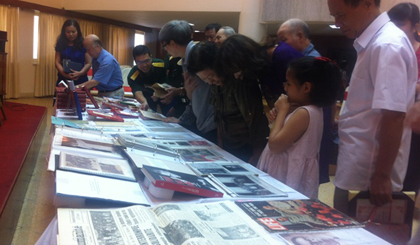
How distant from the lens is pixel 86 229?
0.92 m

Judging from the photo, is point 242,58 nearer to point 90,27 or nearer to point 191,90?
point 191,90

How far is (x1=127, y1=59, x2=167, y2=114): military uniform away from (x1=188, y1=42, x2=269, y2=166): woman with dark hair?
1.60 m

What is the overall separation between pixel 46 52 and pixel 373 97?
9.94 m

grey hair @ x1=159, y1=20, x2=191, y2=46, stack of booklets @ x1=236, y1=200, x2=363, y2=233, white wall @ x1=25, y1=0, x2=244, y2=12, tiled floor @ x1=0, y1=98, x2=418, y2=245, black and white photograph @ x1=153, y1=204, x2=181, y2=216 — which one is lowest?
tiled floor @ x1=0, y1=98, x2=418, y2=245

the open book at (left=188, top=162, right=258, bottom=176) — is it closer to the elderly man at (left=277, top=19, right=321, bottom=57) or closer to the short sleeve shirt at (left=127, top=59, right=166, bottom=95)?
the elderly man at (left=277, top=19, right=321, bottom=57)

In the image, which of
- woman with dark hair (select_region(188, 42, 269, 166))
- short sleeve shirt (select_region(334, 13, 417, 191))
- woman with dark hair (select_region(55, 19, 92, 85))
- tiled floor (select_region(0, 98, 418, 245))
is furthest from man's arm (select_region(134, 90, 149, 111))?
short sleeve shirt (select_region(334, 13, 417, 191))

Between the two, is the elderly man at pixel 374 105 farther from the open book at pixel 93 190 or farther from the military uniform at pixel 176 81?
the military uniform at pixel 176 81

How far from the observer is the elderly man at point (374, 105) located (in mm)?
1364

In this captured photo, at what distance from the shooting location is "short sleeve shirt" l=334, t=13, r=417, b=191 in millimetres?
1362

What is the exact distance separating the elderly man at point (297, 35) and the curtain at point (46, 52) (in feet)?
28.0

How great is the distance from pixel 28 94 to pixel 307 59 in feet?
30.8

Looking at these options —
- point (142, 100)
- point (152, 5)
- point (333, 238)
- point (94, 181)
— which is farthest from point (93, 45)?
point (152, 5)

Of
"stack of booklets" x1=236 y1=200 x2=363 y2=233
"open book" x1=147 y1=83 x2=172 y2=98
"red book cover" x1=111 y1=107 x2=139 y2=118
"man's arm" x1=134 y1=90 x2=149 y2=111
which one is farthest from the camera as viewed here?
"man's arm" x1=134 y1=90 x2=149 y2=111

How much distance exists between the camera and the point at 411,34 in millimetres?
2154
